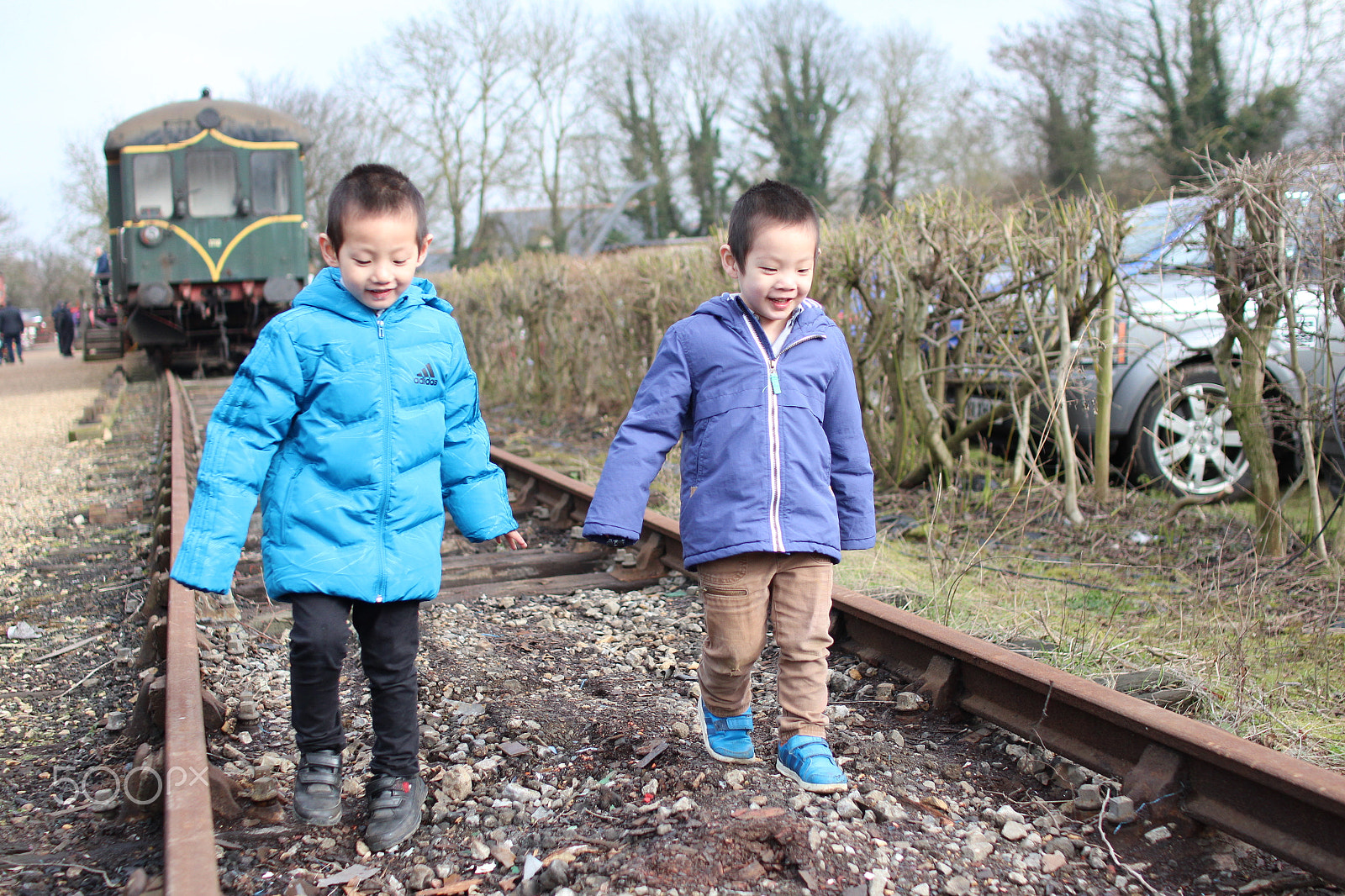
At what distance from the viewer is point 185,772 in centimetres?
224

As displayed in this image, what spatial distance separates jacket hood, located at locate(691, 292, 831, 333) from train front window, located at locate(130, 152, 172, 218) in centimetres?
1413

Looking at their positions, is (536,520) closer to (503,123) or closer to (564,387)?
(564,387)

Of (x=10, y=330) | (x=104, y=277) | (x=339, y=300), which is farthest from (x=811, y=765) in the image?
(x=10, y=330)

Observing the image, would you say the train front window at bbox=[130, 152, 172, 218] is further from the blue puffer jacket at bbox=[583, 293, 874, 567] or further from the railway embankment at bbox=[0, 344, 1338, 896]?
the blue puffer jacket at bbox=[583, 293, 874, 567]

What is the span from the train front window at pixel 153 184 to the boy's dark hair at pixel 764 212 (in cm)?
1419

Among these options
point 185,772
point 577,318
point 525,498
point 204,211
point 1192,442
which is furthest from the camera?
point 204,211

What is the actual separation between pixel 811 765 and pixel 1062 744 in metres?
0.64

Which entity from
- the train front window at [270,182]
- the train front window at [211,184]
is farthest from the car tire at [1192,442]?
the train front window at [211,184]

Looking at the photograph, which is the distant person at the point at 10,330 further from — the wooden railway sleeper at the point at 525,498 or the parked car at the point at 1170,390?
the parked car at the point at 1170,390

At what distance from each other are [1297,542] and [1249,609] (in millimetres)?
1318

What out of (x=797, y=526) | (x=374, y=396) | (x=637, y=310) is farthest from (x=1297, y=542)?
(x=637, y=310)

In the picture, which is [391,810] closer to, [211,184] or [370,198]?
[370,198]

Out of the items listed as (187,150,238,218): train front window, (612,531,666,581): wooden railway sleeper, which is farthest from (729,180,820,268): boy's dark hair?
(187,150,238,218): train front window

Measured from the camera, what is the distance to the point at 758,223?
2.43 m
